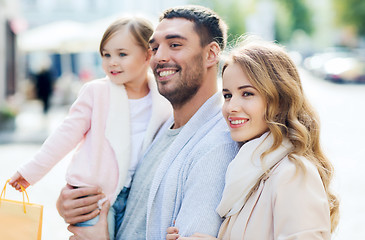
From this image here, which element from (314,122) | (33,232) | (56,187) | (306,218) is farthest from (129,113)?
(56,187)

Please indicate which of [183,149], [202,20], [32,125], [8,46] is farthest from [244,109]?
[8,46]

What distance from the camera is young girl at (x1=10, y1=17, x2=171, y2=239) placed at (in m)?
2.71

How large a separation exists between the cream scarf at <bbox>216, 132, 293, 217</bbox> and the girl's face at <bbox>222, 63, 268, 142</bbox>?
0.29 feet

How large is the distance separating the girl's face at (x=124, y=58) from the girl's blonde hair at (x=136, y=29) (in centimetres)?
2

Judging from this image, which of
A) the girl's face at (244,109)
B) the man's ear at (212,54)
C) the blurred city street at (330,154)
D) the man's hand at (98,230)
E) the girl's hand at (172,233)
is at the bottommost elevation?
the blurred city street at (330,154)

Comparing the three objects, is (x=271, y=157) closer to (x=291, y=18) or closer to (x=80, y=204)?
(x=80, y=204)

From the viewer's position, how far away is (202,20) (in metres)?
2.49

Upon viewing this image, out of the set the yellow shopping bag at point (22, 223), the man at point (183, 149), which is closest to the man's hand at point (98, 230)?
the man at point (183, 149)

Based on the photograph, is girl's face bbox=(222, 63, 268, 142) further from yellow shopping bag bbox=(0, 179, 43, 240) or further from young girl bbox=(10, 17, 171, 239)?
yellow shopping bag bbox=(0, 179, 43, 240)

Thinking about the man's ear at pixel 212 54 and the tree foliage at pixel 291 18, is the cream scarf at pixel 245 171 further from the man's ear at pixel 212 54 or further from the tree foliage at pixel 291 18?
the tree foliage at pixel 291 18

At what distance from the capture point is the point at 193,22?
2.47m

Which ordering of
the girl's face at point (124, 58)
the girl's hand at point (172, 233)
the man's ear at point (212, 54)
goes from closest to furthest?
the girl's hand at point (172, 233) < the man's ear at point (212, 54) < the girl's face at point (124, 58)

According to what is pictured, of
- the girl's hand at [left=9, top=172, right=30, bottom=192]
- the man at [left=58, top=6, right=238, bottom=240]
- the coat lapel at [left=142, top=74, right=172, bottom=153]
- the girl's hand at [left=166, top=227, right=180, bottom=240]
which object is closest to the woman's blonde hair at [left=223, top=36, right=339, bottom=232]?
the man at [left=58, top=6, right=238, bottom=240]

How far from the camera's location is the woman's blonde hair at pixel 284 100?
1955mm
